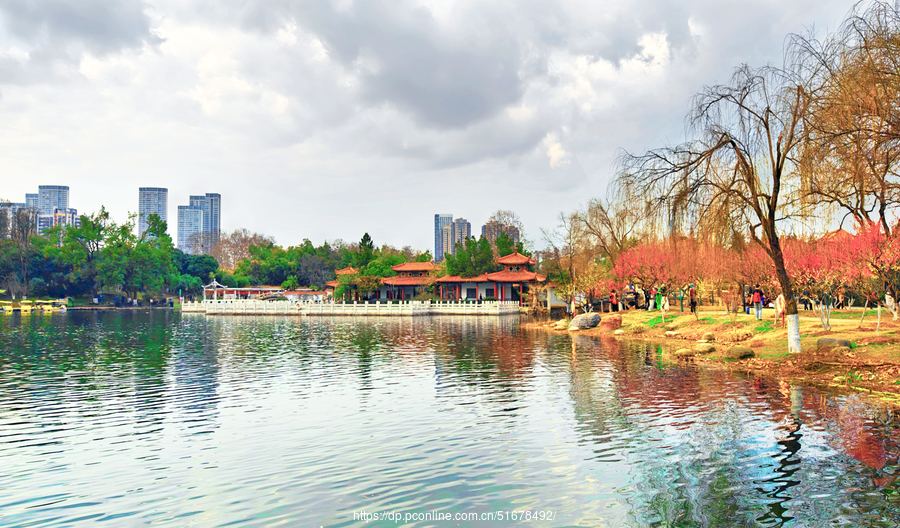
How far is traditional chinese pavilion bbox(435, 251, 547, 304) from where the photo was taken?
254 ft

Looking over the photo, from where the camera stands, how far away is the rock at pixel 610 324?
38.8 m

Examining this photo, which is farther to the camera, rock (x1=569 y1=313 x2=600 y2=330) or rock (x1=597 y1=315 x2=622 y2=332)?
rock (x1=569 y1=313 x2=600 y2=330)

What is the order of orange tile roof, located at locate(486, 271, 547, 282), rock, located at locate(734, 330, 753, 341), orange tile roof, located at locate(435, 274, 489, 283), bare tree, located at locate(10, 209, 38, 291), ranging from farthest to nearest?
bare tree, located at locate(10, 209, 38, 291)
orange tile roof, located at locate(435, 274, 489, 283)
orange tile roof, located at locate(486, 271, 547, 282)
rock, located at locate(734, 330, 753, 341)

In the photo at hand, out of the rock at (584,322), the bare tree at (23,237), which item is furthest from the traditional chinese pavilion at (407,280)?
the bare tree at (23,237)

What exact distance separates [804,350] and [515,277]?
5691cm

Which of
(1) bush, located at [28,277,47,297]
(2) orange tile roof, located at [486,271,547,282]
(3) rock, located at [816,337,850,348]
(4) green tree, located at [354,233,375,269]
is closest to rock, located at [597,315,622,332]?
(3) rock, located at [816,337,850,348]

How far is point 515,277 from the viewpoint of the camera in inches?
3031

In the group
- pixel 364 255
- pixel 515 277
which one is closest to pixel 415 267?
pixel 364 255

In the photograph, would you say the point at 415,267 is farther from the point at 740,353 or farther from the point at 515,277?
the point at 740,353

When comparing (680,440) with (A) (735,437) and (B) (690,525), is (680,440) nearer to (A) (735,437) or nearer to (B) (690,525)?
(A) (735,437)

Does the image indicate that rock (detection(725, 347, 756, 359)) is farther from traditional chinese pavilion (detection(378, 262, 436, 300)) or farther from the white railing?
traditional chinese pavilion (detection(378, 262, 436, 300))

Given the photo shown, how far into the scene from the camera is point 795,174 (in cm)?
1816

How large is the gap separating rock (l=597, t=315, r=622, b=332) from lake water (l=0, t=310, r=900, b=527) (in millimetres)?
17379

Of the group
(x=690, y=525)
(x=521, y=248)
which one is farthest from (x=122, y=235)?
(x=690, y=525)
